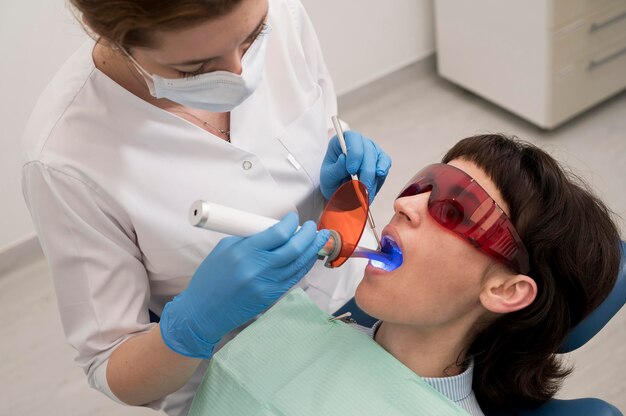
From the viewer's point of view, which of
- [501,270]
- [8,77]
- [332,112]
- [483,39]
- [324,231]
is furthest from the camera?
[483,39]

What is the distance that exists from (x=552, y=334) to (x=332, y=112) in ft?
2.21

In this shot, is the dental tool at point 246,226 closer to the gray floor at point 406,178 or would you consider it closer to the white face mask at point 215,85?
the white face mask at point 215,85

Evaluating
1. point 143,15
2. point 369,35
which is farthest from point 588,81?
point 143,15

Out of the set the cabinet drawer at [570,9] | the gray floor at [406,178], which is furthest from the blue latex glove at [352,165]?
the cabinet drawer at [570,9]

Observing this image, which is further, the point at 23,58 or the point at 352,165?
the point at 23,58

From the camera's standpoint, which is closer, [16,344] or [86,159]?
[86,159]

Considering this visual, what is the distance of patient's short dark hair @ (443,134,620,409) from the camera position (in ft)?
4.26

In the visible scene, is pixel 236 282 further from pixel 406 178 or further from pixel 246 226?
pixel 406 178

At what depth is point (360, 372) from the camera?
1.36 meters

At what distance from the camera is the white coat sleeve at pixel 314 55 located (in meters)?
1.50

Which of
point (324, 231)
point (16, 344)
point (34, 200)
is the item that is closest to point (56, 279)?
point (34, 200)

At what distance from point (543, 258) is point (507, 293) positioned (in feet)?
0.29

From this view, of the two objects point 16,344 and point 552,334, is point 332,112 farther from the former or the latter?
point 16,344

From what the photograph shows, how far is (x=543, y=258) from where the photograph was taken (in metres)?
1.30
